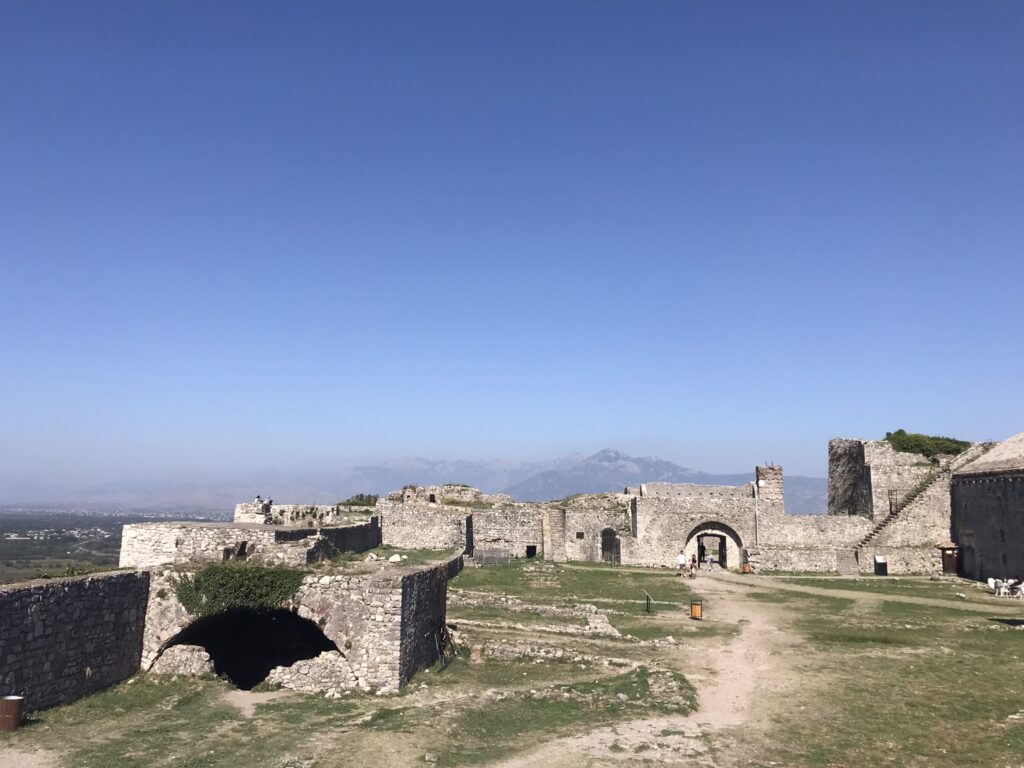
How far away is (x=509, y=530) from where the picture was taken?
1752 inches

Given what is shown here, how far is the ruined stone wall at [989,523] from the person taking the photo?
3488cm

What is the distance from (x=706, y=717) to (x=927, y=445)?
123 feet

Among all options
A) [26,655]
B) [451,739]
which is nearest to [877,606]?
[451,739]

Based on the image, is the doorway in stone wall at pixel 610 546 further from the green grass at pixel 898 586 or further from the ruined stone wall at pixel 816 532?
the green grass at pixel 898 586

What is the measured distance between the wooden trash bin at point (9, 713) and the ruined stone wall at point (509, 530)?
32962mm

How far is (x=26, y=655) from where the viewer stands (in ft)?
41.9

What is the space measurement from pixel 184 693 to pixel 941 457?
43975 mm

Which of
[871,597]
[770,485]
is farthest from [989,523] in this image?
[871,597]

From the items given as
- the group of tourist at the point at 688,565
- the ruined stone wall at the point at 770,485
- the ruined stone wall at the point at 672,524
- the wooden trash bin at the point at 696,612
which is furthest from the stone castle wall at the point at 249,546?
the ruined stone wall at the point at 770,485

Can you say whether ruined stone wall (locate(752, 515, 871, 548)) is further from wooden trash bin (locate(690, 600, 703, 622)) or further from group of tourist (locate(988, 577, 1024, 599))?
wooden trash bin (locate(690, 600, 703, 622))

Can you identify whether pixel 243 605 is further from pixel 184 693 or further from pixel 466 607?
pixel 466 607

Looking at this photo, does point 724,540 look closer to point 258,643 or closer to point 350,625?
point 258,643

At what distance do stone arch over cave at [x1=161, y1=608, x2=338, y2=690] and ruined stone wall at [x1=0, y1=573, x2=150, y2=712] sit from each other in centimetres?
242

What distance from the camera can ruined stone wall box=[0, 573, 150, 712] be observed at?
1256 cm
